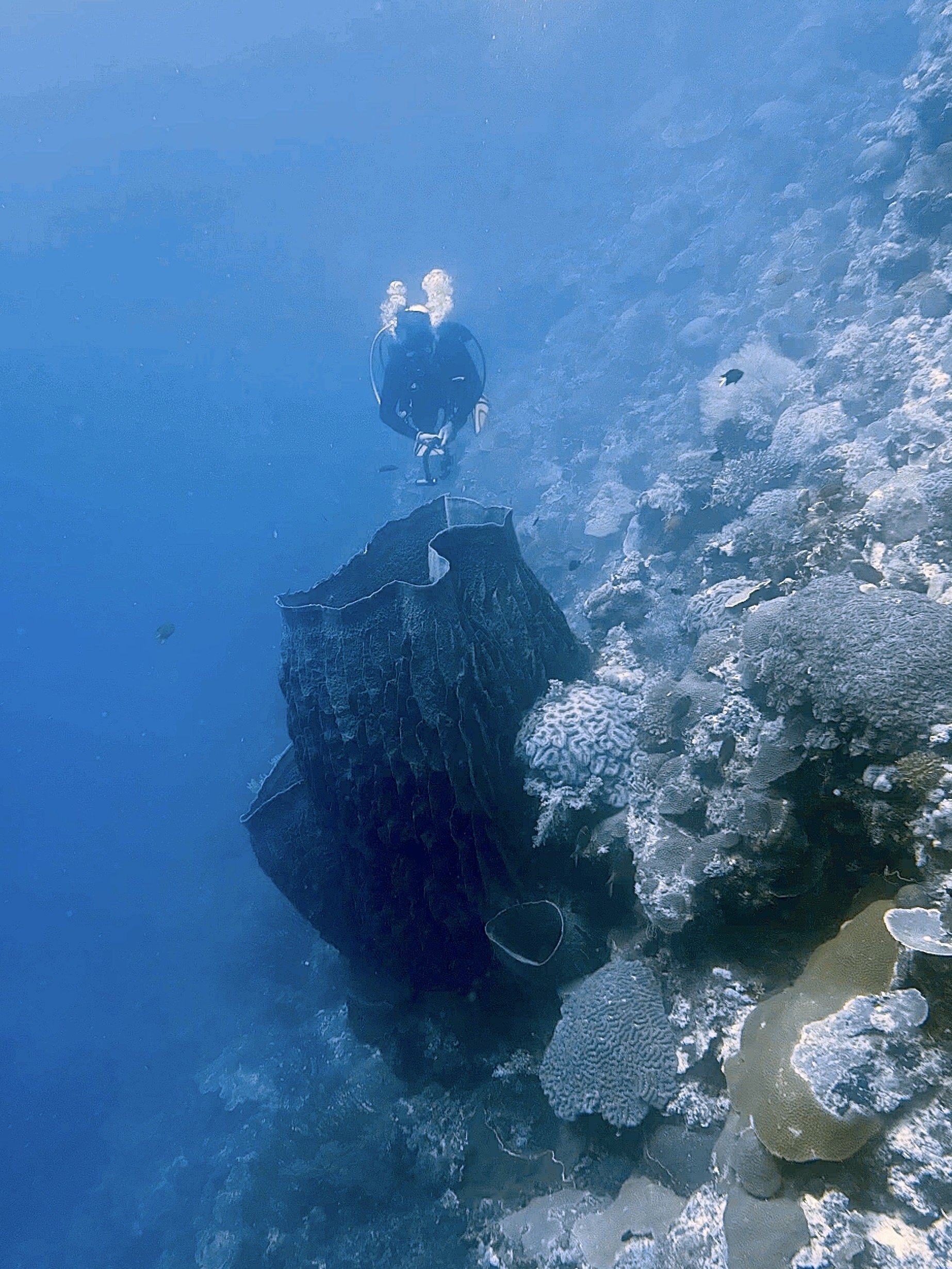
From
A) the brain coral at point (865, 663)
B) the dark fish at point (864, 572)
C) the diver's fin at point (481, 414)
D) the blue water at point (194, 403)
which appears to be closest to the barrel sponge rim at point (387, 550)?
the brain coral at point (865, 663)

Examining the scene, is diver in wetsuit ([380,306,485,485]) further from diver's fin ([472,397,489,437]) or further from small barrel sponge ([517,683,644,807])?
small barrel sponge ([517,683,644,807])

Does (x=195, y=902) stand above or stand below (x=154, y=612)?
below

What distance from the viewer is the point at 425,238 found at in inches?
2020

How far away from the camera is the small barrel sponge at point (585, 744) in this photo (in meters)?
4.17

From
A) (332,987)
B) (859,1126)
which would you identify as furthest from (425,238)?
(859,1126)

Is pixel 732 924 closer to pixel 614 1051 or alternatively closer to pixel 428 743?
pixel 614 1051

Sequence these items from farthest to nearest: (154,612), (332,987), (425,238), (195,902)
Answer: (154,612)
(425,238)
(195,902)
(332,987)

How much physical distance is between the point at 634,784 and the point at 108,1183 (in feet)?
63.5

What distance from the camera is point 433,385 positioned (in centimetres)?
852

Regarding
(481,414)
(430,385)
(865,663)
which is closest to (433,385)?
(430,385)

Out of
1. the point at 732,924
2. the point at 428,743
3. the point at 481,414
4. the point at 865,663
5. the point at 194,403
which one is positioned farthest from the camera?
the point at 194,403

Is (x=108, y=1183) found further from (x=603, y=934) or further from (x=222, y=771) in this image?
(x=603, y=934)

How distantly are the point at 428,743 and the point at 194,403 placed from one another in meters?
79.0

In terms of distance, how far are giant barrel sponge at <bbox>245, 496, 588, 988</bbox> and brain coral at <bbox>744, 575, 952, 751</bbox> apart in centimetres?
185
